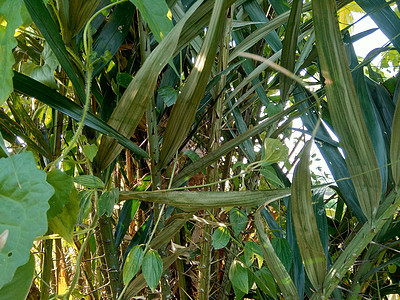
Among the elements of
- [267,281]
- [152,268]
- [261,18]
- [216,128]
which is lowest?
[267,281]

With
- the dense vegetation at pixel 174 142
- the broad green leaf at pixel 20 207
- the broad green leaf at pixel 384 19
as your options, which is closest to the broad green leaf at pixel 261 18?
the dense vegetation at pixel 174 142

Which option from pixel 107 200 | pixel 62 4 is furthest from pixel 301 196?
pixel 62 4

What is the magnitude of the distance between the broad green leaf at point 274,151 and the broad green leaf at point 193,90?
92mm

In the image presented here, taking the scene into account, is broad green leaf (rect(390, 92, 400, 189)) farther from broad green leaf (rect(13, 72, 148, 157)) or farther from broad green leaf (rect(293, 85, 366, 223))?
broad green leaf (rect(13, 72, 148, 157))

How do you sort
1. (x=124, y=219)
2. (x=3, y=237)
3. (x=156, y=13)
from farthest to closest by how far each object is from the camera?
(x=124, y=219) < (x=156, y=13) < (x=3, y=237)

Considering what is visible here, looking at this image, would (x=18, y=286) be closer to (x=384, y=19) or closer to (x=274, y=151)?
(x=274, y=151)

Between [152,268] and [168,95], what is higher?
[168,95]

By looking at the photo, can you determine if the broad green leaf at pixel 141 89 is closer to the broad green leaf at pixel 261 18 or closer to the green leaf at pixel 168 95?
the green leaf at pixel 168 95

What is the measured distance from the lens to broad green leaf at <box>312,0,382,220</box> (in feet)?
1.20

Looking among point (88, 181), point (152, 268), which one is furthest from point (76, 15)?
point (152, 268)

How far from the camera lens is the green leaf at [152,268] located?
437 millimetres

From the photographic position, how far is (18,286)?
277 millimetres

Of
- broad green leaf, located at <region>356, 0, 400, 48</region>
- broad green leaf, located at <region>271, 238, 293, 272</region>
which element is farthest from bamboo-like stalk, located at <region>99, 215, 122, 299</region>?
broad green leaf, located at <region>356, 0, 400, 48</region>

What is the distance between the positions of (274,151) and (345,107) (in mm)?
87
